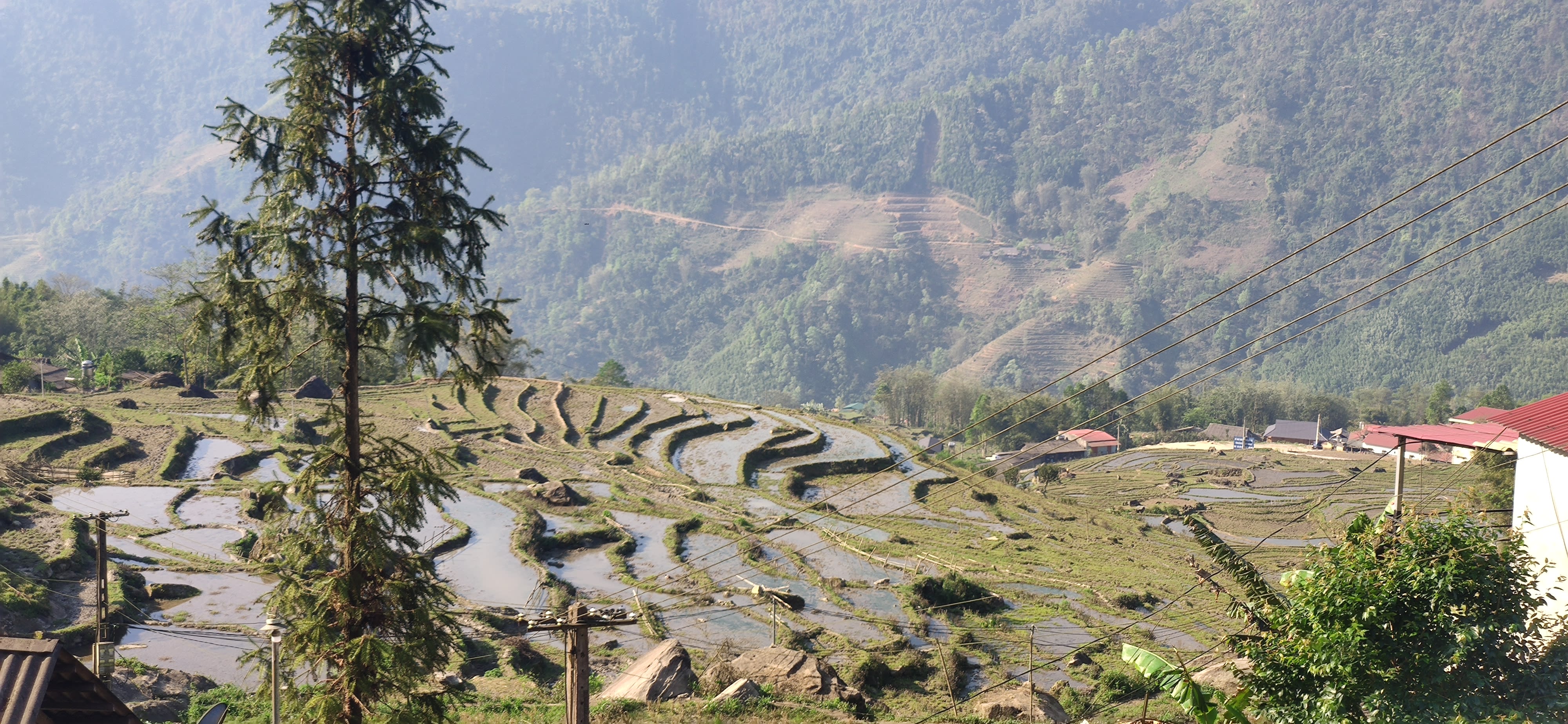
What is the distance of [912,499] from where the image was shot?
47688 mm

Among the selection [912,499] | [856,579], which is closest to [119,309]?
[912,499]

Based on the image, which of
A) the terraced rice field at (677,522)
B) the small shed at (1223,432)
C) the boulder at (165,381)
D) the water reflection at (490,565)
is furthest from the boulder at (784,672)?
the small shed at (1223,432)

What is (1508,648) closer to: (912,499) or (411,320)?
(411,320)

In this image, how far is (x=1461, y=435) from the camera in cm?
1841

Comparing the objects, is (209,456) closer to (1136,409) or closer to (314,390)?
(314,390)

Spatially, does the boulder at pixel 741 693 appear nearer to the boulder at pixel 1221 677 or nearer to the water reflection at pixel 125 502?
the boulder at pixel 1221 677

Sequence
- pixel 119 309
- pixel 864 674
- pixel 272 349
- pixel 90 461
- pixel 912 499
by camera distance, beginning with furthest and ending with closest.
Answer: pixel 119 309
pixel 912 499
pixel 90 461
pixel 864 674
pixel 272 349

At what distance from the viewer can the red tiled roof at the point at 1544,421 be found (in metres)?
15.1

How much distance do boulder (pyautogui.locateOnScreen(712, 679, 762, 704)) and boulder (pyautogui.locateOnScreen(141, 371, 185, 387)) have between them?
167ft

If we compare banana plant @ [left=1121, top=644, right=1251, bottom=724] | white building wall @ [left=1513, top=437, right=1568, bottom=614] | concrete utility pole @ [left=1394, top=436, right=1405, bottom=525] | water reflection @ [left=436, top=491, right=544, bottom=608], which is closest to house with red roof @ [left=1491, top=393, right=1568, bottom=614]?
white building wall @ [left=1513, top=437, right=1568, bottom=614]

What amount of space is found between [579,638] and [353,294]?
5398mm

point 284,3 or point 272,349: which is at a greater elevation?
point 284,3

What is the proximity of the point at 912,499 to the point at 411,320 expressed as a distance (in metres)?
36.2

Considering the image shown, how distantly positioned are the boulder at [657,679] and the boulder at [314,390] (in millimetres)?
42405
